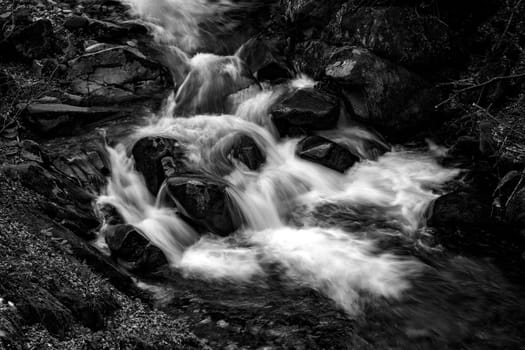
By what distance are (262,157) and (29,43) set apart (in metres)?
5.96

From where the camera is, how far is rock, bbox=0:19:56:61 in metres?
10.6

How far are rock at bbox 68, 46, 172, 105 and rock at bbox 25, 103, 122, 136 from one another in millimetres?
509

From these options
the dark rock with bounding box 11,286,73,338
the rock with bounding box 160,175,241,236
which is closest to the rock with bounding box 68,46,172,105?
the rock with bounding box 160,175,241,236

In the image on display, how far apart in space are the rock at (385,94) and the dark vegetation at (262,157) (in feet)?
0.10

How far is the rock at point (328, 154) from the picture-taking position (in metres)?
9.41

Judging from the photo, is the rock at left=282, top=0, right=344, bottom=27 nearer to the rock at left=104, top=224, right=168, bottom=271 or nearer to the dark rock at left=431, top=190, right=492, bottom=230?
the dark rock at left=431, top=190, right=492, bottom=230

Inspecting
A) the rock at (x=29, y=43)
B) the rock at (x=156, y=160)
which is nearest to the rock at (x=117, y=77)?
the rock at (x=29, y=43)

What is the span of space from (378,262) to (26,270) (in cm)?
484

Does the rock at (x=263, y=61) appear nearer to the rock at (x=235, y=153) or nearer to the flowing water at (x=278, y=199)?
the flowing water at (x=278, y=199)

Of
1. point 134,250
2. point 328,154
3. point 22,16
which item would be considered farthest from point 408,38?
point 22,16

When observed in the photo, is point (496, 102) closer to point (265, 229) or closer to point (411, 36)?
point (411, 36)

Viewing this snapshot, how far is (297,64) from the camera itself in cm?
1183

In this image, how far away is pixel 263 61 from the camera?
38.1ft

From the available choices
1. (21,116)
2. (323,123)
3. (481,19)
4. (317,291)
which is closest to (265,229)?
(317,291)
